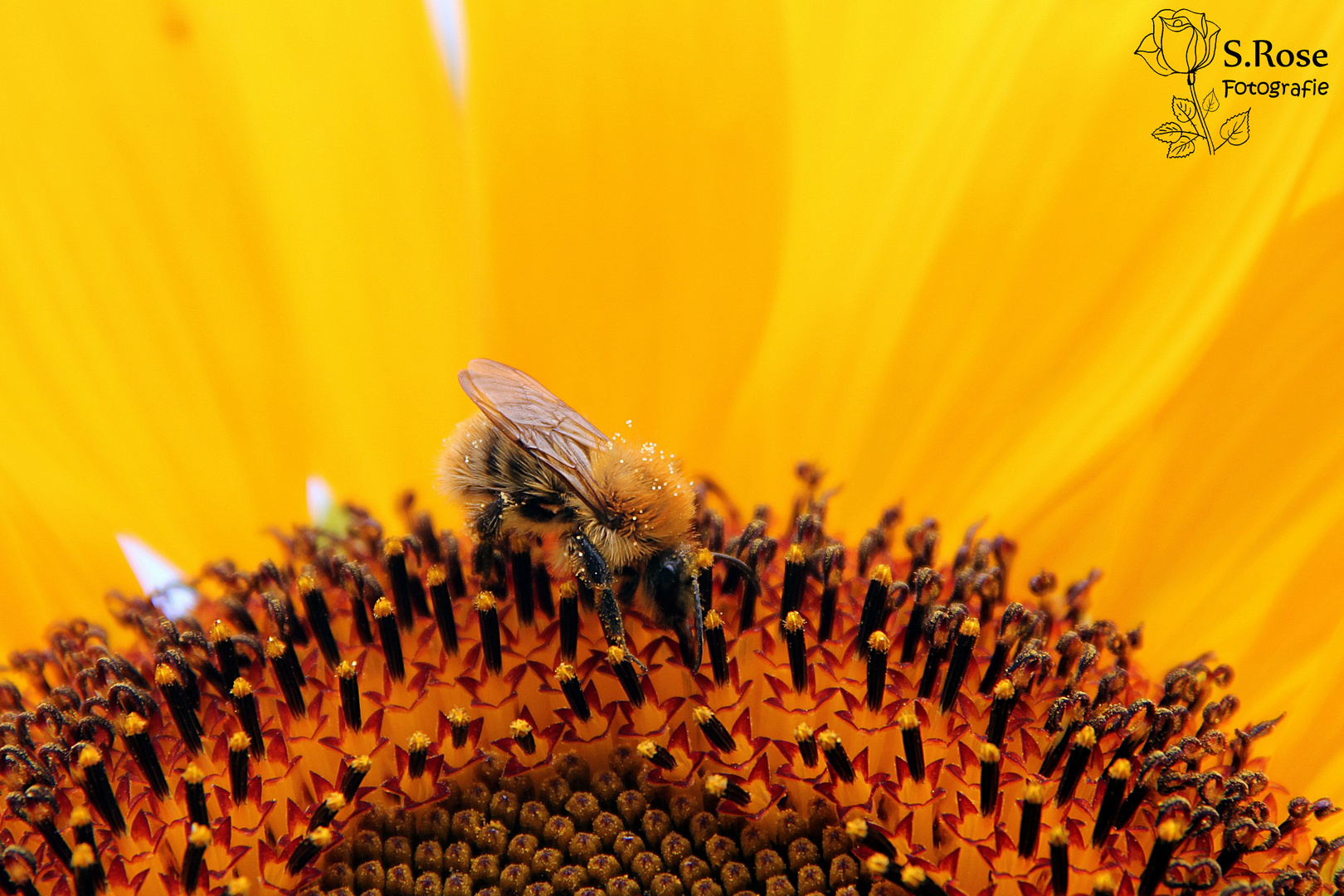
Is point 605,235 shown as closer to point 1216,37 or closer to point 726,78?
point 726,78

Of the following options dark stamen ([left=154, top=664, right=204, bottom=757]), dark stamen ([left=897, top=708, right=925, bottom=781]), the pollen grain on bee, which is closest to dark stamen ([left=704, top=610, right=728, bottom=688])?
the pollen grain on bee

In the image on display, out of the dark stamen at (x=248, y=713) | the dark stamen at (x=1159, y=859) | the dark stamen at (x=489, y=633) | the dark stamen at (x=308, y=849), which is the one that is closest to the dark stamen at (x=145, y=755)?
the dark stamen at (x=248, y=713)

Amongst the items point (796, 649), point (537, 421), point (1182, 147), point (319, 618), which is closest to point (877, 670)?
point (796, 649)

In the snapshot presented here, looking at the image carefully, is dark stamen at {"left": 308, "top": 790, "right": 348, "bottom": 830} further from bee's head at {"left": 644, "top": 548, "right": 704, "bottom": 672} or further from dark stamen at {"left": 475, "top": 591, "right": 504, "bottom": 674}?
bee's head at {"left": 644, "top": 548, "right": 704, "bottom": 672}

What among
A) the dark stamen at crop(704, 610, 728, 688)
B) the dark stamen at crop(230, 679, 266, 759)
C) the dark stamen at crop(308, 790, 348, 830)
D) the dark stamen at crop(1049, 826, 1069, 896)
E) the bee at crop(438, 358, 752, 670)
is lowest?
the dark stamen at crop(1049, 826, 1069, 896)

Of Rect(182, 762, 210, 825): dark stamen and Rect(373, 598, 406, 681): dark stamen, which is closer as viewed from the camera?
Rect(182, 762, 210, 825): dark stamen

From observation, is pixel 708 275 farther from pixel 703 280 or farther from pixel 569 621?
pixel 569 621
